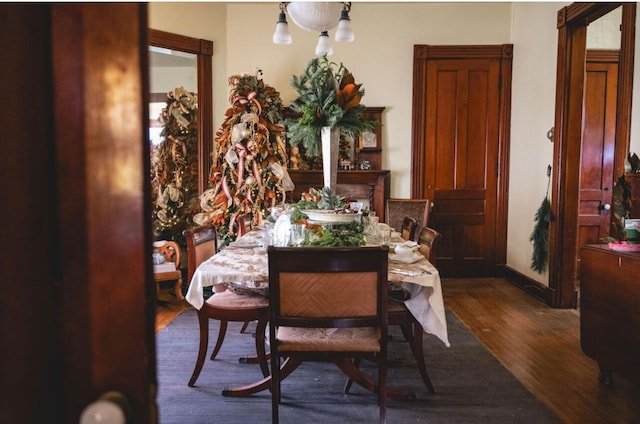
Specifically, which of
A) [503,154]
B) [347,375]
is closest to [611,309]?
[347,375]

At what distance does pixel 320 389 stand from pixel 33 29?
234 centimetres

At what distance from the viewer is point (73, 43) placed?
39 centimetres

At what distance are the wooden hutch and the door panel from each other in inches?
22.5

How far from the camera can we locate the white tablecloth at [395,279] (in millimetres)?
1965

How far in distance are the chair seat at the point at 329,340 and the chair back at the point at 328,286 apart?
12 cm

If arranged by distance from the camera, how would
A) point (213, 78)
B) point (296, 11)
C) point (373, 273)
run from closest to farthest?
point (373, 273) < point (296, 11) < point (213, 78)

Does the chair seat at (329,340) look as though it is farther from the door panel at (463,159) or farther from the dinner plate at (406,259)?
the door panel at (463,159)

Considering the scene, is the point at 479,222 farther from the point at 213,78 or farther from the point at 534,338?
the point at 213,78

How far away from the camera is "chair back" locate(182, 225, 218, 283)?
2.45 m

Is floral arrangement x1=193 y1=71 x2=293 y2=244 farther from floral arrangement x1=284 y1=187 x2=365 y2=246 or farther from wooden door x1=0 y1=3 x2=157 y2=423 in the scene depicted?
wooden door x1=0 y1=3 x2=157 y2=423

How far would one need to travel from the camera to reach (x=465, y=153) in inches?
203

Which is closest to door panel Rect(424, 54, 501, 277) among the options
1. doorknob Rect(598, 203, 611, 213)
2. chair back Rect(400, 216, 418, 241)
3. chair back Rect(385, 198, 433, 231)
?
chair back Rect(385, 198, 433, 231)

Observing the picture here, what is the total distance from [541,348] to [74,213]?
3308 millimetres

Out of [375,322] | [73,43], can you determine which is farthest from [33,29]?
[375,322]
